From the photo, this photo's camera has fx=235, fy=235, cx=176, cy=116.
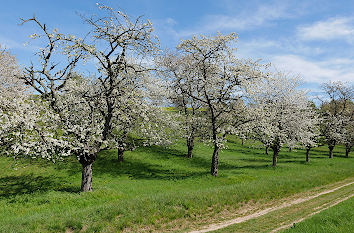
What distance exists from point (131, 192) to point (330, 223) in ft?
48.8

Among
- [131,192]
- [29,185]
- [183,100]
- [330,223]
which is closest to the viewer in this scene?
[330,223]

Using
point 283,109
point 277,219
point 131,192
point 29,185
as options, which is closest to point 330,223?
point 277,219

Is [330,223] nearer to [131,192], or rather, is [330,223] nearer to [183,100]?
[131,192]

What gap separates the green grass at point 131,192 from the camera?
13578 mm

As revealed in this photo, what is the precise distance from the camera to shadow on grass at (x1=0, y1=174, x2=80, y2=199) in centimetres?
2031

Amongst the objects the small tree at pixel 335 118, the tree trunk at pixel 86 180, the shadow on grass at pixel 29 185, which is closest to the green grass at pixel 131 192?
the shadow on grass at pixel 29 185

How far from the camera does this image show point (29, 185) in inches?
872

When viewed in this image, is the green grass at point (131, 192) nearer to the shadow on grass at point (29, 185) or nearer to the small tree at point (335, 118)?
the shadow on grass at point (29, 185)

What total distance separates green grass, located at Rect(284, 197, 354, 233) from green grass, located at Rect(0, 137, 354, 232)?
5.99 metres

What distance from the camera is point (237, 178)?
26.8 m

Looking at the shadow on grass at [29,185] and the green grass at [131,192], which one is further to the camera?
the shadow on grass at [29,185]

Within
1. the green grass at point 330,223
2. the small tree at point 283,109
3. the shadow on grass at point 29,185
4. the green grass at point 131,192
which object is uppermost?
the small tree at point 283,109

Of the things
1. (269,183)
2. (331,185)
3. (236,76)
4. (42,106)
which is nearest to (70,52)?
(42,106)

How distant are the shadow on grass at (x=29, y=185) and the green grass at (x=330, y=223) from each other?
17.3 m
